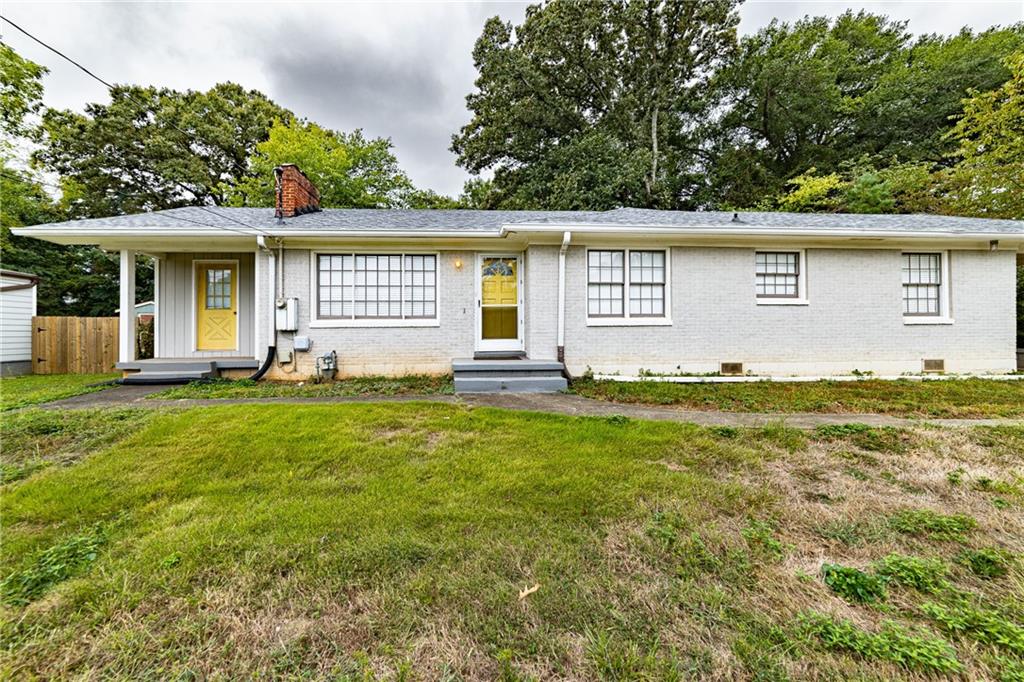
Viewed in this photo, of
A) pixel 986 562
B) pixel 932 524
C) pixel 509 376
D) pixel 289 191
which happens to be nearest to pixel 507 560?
pixel 986 562

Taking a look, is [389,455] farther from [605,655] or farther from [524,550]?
[605,655]

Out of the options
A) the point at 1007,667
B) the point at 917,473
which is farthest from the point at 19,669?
the point at 917,473

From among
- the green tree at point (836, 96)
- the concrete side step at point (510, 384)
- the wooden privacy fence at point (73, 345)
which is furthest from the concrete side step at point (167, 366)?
the green tree at point (836, 96)

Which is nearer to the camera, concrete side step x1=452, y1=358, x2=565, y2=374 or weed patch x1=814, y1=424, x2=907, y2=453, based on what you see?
weed patch x1=814, y1=424, x2=907, y2=453

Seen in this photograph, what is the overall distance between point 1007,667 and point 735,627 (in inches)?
39.3

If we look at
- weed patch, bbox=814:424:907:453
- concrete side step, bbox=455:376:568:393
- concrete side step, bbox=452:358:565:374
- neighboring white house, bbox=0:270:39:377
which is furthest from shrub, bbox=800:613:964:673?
neighboring white house, bbox=0:270:39:377

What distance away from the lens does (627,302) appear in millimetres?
8078

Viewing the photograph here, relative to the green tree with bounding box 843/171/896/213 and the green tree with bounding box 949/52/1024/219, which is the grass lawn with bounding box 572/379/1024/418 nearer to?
the green tree with bounding box 843/171/896/213

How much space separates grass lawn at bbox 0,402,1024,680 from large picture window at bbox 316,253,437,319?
4.57 m

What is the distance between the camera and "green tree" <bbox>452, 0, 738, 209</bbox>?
A: 59.3 ft

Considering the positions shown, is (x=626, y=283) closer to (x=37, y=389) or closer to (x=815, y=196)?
(x=37, y=389)

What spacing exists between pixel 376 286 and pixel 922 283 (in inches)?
465

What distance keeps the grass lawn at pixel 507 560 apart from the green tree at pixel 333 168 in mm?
15360

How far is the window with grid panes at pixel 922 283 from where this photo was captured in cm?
846
